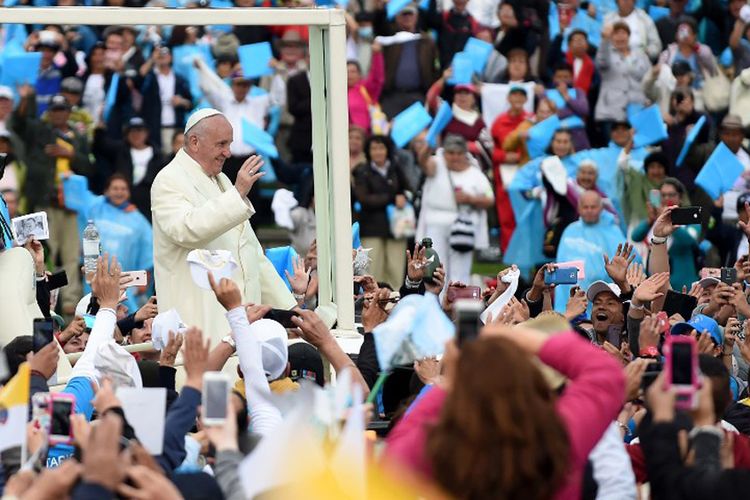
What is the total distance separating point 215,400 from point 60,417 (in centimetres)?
110

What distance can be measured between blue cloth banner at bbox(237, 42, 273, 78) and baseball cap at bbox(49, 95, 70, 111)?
5.29ft

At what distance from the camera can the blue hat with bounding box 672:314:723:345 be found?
9.26m

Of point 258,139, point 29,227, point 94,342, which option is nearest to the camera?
point 94,342

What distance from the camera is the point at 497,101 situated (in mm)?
17906

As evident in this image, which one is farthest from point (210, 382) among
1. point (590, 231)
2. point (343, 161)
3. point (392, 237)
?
point (392, 237)

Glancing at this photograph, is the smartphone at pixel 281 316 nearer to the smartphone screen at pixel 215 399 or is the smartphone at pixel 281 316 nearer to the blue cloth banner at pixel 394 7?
the smartphone screen at pixel 215 399

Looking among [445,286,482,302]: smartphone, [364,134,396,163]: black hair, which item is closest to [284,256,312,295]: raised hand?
[445,286,482,302]: smartphone

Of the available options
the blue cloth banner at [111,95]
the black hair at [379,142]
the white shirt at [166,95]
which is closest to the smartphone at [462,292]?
→ the black hair at [379,142]

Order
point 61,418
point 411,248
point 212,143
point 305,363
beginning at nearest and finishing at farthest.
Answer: point 61,418
point 305,363
point 212,143
point 411,248

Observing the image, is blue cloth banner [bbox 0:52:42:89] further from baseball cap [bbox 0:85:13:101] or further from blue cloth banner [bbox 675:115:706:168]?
blue cloth banner [bbox 675:115:706:168]

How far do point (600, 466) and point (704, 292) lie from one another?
483 cm

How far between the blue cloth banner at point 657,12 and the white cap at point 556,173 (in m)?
3.05

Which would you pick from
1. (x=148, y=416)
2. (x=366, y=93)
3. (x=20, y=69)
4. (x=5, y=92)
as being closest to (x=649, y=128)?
(x=366, y=93)

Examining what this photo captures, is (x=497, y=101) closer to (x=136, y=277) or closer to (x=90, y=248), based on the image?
(x=90, y=248)
